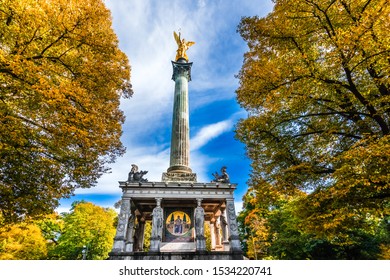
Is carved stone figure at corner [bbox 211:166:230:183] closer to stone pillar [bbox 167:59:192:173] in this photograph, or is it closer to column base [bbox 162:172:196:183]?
column base [bbox 162:172:196:183]

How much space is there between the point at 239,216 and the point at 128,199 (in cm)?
2518

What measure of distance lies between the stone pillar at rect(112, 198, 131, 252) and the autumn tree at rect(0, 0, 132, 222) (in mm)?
7029

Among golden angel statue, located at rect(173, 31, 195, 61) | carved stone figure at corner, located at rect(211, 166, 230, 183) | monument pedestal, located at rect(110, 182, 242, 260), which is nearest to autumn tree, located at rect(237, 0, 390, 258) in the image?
monument pedestal, located at rect(110, 182, 242, 260)

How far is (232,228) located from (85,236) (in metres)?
21.4

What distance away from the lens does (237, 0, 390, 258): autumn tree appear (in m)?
6.50

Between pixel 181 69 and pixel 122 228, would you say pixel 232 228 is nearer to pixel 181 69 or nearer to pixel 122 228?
pixel 122 228

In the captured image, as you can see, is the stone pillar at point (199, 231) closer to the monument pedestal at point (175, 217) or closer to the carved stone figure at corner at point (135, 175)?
the monument pedestal at point (175, 217)

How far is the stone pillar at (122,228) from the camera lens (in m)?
15.4

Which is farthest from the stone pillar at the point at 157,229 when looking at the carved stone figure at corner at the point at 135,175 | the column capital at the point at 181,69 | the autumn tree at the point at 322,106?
the column capital at the point at 181,69

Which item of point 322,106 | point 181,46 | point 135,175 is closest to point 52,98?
point 322,106

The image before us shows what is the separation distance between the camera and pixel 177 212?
19.7 metres

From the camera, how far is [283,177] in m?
9.41

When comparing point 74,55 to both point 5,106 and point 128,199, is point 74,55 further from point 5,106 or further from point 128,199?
point 128,199

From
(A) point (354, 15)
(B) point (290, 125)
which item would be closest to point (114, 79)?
(B) point (290, 125)
